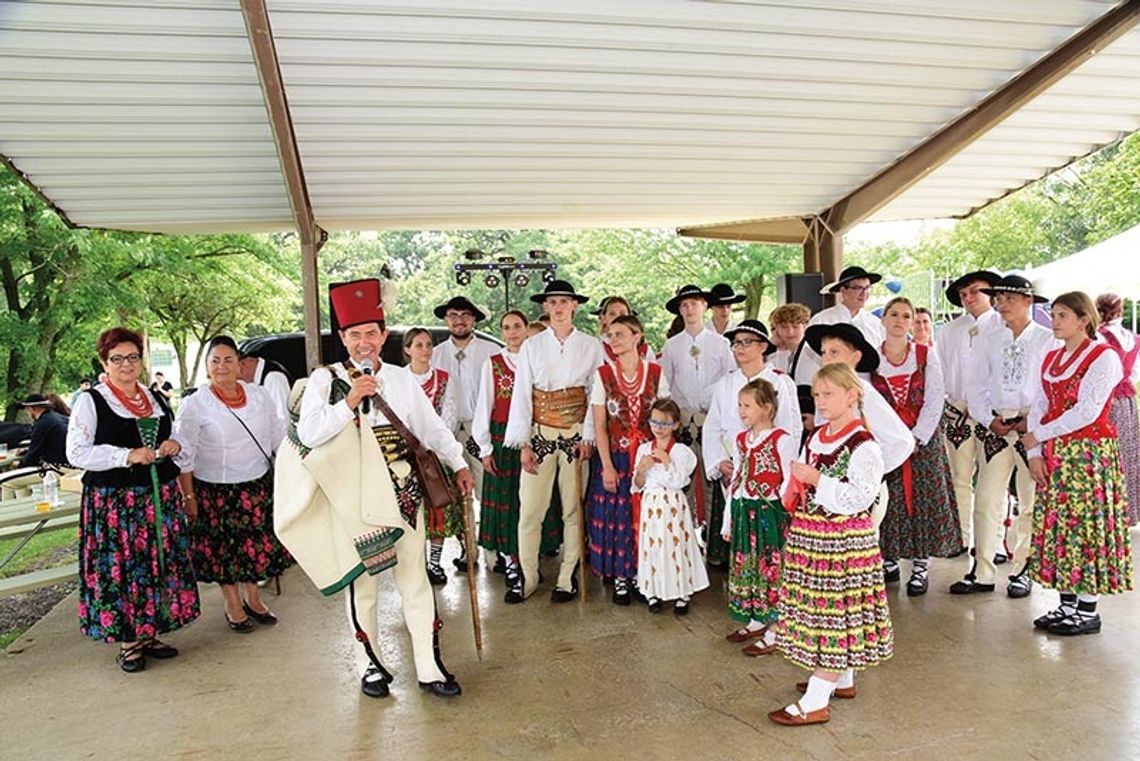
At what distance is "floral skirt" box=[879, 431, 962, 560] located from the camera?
4039 mm

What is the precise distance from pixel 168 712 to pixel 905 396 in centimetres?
365

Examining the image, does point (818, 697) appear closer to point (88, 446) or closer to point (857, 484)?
point (857, 484)

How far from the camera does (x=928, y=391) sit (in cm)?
394

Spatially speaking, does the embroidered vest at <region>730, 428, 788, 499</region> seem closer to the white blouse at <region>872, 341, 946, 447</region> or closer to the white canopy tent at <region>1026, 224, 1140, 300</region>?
the white blouse at <region>872, 341, 946, 447</region>

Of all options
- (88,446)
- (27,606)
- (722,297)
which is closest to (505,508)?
(722,297)

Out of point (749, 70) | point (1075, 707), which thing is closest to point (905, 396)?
point (1075, 707)

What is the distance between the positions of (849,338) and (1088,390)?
44.8 inches

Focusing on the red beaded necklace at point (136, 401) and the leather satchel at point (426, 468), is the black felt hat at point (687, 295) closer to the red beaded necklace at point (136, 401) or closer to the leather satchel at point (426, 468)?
the leather satchel at point (426, 468)

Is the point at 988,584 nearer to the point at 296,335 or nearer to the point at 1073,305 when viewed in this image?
the point at 1073,305

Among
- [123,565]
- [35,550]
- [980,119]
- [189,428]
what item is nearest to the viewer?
[123,565]

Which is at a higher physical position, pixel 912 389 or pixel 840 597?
pixel 912 389

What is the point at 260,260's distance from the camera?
1298 cm

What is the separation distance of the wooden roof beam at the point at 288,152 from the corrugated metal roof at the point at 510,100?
Answer: 0.15 meters

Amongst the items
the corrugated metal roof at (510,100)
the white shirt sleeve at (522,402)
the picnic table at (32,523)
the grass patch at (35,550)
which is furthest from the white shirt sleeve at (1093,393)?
the grass patch at (35,550)
